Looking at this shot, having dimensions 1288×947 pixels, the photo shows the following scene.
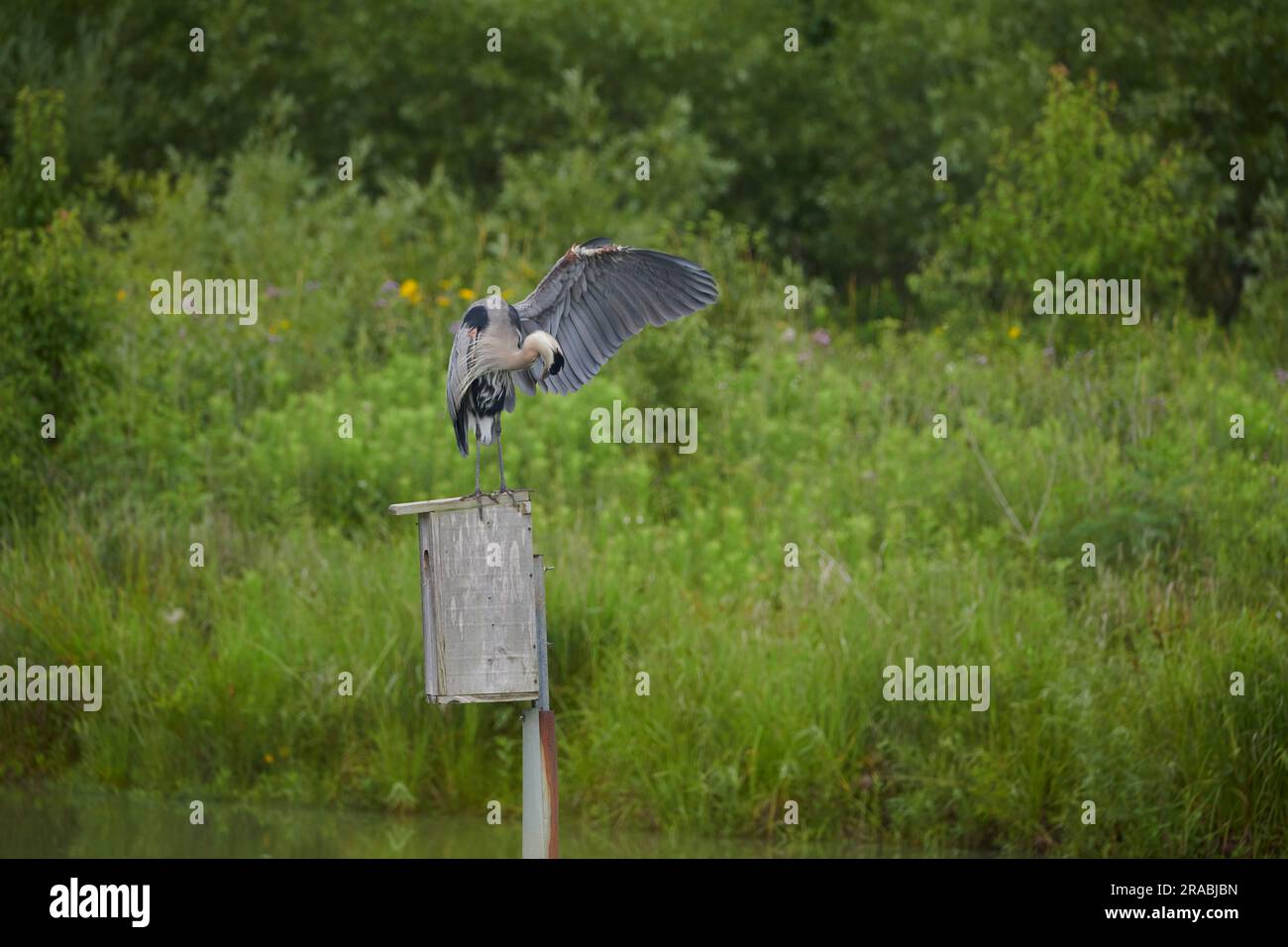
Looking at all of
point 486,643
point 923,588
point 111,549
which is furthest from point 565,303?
point 111,549

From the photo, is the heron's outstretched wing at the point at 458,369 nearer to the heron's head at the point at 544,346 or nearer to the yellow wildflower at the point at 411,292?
the heron's head at the point at 544,346

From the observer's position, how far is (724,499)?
10.0 m

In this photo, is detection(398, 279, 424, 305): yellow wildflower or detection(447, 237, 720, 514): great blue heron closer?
detection(447, 237, 720, 514): great blue heron

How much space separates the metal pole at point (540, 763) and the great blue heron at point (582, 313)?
749mm

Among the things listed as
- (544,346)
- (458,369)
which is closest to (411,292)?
(458,369)

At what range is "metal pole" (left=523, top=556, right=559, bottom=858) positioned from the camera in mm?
5125

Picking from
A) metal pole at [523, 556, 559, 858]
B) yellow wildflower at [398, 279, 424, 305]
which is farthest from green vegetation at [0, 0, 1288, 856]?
metal pole at [523, 556, 559, 858]

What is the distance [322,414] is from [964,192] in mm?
9690

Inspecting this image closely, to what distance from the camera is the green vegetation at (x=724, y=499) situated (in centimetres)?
775

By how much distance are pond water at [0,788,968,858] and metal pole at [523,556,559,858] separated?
241 cm

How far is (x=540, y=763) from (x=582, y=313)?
63.8 inches

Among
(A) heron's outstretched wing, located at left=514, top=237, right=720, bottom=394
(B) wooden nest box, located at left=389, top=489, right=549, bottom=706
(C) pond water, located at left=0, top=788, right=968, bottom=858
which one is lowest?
(C) pond water, located at left=0, top=788, right=968, bottom=858

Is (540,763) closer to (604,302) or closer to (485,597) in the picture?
(485,597)

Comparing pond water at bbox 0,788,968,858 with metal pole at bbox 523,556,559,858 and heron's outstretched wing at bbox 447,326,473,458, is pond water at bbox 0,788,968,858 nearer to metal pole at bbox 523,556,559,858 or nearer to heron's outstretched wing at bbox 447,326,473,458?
metal pole at bbox 523,556,559,858
